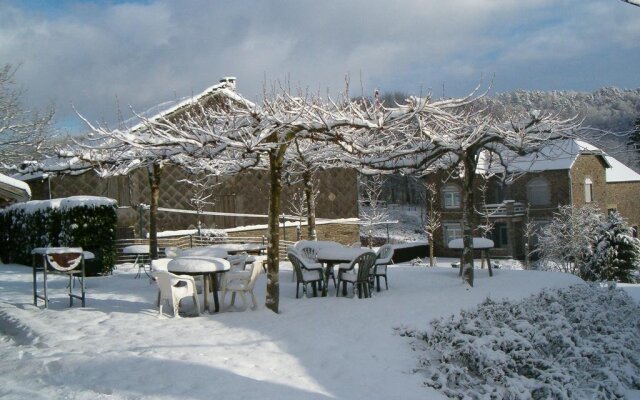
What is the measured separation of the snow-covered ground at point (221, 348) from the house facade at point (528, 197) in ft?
79.5

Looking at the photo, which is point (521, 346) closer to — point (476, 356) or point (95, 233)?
point (476, 356)

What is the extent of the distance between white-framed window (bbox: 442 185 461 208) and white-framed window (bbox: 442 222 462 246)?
3.78 ft

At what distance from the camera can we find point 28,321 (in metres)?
8.05

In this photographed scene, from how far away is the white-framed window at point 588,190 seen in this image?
3391 centimetres

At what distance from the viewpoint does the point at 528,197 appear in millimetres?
34250

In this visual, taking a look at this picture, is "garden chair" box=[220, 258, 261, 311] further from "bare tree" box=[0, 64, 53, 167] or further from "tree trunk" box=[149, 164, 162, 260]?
"bare tree" box=[0, 64, 53, 167]

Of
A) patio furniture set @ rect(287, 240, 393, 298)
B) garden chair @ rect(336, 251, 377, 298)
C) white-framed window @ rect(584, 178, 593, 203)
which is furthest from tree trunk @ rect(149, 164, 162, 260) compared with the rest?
white-framed window @ rect(584, 178, 593, 203)

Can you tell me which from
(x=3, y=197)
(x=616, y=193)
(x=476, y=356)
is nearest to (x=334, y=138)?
(x=476, y=356)

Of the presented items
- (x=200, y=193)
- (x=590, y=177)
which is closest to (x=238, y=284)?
(x=200, y=193)

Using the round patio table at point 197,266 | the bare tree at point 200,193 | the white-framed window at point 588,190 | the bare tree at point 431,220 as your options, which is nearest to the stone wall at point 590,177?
the white-framed window at point 588,190

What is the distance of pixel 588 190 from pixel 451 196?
26.2 ft

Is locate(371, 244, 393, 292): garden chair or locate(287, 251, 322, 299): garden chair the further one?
locate(371, 244, 393, 292): garden chair

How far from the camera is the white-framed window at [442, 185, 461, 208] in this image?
117 feet

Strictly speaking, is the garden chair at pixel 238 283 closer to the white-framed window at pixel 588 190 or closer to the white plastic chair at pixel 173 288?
the white plastic chair at pixel 173 288
